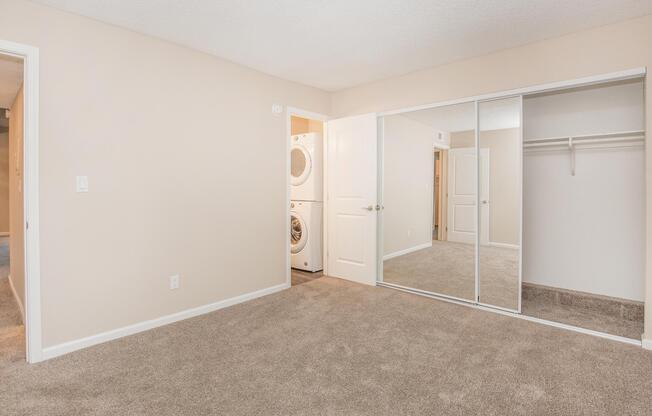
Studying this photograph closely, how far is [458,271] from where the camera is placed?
11.9ft

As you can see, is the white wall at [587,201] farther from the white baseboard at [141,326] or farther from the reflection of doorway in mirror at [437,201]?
the white baseboard at [141,326]

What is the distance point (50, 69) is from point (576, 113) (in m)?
4.20

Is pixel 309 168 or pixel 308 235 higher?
pixel 309 168

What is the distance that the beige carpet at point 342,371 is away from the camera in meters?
1.79

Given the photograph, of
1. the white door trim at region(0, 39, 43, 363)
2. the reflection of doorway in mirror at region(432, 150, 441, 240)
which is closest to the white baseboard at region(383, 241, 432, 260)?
the reflection of doorway in mirror at region(432, 150, 441, 240)

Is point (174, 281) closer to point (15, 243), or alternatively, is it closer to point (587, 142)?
point (15, 243)

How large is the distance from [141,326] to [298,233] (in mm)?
2347

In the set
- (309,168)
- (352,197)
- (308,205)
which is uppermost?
(309,168)

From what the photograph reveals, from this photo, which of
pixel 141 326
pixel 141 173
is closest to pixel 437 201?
pixel 141 173

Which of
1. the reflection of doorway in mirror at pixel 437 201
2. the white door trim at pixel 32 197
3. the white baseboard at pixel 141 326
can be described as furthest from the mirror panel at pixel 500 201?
the white door trim at pixel 32 197

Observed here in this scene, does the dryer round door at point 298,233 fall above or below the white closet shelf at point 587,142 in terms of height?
below

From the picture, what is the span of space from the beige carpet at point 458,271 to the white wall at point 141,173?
5.25ft

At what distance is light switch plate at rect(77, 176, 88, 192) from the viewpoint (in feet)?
7.95

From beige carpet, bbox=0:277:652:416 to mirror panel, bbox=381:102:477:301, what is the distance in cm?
84
